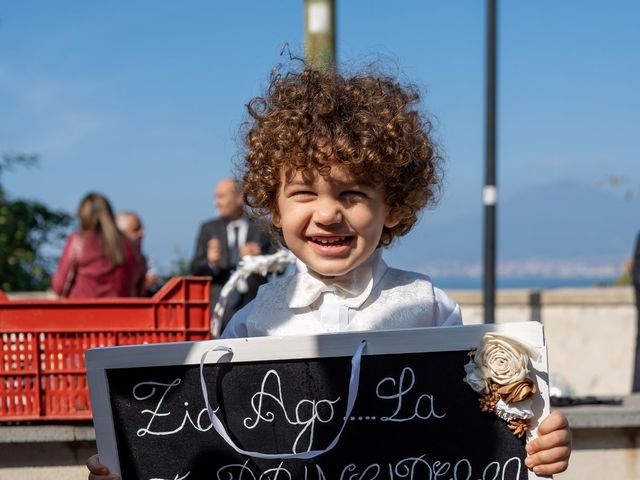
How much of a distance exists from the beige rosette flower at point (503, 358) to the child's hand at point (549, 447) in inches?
5.6

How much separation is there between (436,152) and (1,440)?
2125 millimetres

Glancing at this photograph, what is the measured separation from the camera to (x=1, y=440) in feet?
12.6

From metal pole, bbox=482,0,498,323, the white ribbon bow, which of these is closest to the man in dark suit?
metal pole, bbox=482,0,498,323

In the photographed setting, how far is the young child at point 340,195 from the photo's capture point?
2443mm

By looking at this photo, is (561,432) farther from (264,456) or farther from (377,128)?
(377,128)

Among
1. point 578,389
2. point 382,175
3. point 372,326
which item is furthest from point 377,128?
point 578,389

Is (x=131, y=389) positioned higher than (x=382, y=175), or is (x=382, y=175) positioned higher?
(x=382, y=175)

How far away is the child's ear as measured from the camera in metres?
2.61

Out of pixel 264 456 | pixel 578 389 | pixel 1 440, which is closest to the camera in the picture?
pixel 264 456

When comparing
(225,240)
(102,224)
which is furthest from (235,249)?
(102,224)

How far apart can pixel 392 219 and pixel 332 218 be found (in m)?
0.26

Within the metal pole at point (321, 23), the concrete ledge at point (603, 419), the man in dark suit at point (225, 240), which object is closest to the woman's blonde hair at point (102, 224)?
the man in dark suit at point (225, 240)

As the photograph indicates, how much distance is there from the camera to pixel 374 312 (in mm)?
2602

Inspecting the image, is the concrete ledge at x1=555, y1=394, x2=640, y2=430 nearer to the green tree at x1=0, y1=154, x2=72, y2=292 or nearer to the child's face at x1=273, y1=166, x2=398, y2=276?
the child's face at x1=273, y1=166, x2=398, y2=276
